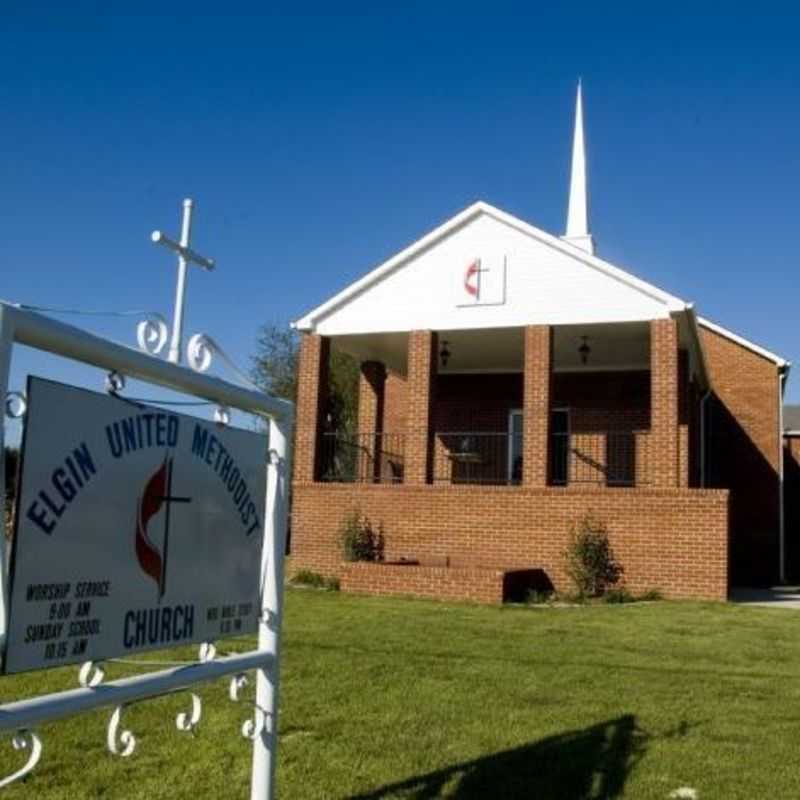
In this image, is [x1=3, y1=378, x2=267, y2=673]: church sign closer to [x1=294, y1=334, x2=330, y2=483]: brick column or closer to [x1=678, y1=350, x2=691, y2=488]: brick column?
[x1=678, y1=350, x2=691, y2=488]: brick column

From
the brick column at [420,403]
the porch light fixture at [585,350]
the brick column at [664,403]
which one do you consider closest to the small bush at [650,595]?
the brick column at [664,403]

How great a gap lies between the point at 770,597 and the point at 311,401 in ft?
27.2

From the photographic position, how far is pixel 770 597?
16297mm

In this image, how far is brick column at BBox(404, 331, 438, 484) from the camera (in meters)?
16.8

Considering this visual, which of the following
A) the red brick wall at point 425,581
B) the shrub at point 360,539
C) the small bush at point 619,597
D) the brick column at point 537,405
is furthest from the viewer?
the shrub at point 360,539

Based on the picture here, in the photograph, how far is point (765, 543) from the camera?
22.2 m

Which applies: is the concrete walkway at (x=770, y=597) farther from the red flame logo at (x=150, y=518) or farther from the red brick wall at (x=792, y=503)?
the red flame logo at (x=150, y=518)

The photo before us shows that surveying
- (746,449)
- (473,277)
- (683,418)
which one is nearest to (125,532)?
(473,277)

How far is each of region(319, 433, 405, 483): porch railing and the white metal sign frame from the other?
13.4 meters

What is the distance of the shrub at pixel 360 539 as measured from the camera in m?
16.4

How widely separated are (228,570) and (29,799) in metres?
1.58

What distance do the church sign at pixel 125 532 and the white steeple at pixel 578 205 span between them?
17175 mm

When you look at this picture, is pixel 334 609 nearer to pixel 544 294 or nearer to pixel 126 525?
pixel 544 294

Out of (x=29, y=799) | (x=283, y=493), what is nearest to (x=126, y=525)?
(x=283, y=493)
